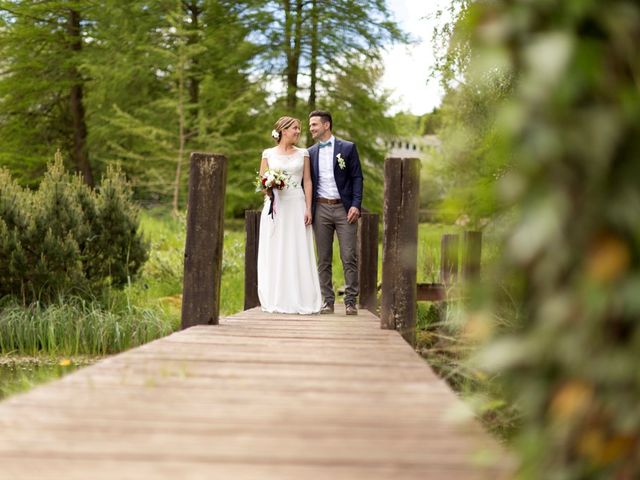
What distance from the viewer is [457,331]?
561 cm

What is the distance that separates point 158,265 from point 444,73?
5915mm

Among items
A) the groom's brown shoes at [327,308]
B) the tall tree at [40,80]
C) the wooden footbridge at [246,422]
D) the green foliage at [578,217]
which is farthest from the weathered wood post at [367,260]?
the tall tree at [40,80]

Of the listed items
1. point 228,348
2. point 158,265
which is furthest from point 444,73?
point 228,348

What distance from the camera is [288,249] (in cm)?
755

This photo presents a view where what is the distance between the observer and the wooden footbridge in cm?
224

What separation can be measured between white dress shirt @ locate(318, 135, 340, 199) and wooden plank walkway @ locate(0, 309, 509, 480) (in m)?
3.46

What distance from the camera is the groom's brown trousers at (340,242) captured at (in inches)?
290

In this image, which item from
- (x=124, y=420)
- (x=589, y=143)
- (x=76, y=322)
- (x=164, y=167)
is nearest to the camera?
(x=589, y=143)

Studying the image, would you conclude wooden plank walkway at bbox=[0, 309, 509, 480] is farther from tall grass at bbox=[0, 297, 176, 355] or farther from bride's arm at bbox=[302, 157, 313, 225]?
tall grass at bbox=[0, 297, 176, 355]

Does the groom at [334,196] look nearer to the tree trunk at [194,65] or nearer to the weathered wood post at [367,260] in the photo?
the weathered wood post at [367,260]

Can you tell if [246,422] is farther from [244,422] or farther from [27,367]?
[27,367]

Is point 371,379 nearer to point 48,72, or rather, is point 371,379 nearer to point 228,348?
point 228,348

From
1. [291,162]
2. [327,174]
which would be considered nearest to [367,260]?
[327,174]

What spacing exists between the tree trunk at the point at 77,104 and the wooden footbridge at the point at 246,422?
71.3ft
